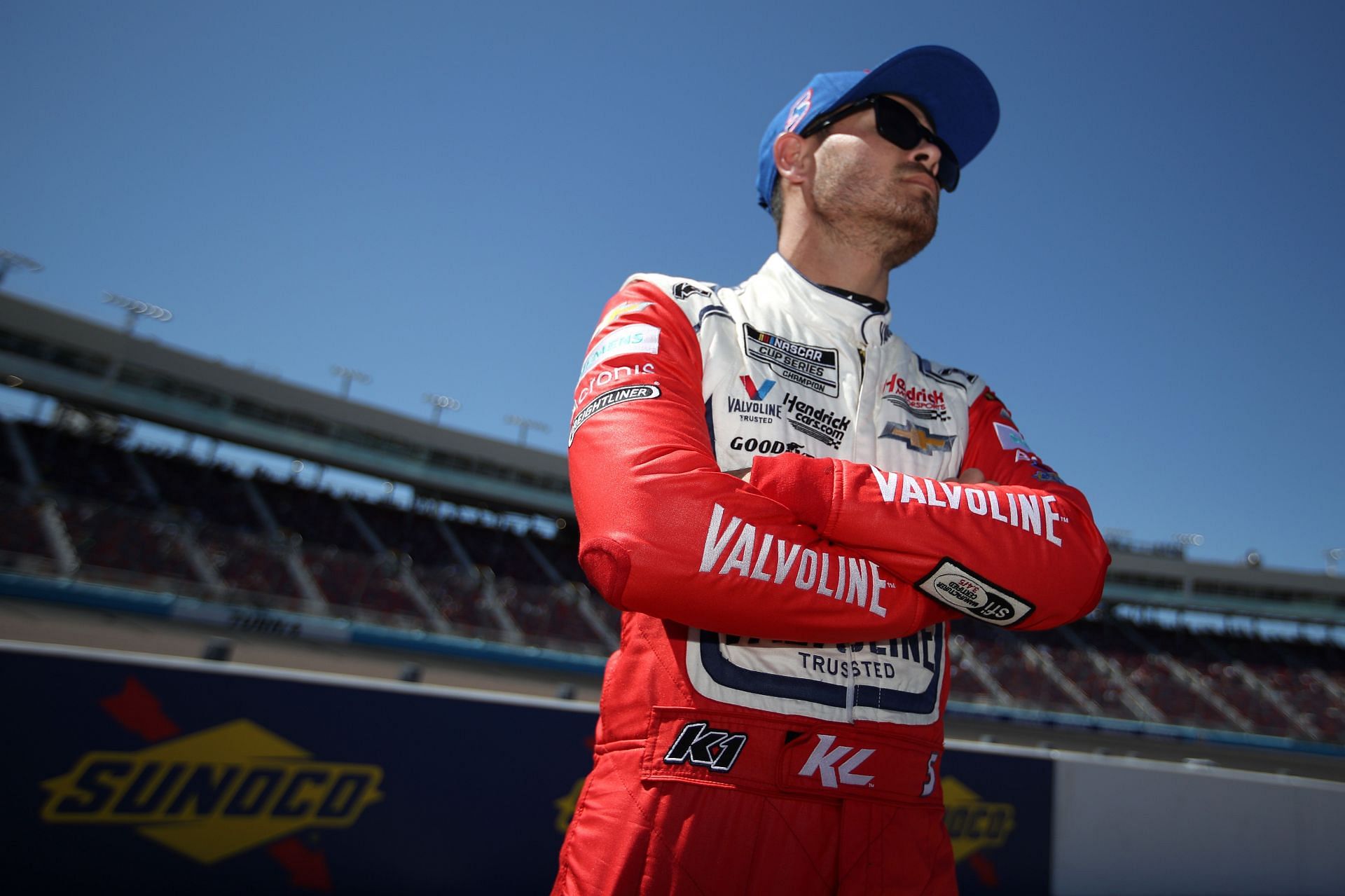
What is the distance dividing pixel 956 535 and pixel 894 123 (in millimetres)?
996

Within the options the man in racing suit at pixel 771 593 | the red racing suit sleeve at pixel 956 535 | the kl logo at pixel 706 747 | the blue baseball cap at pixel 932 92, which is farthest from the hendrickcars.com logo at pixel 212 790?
the blue baseball cap at pixel 932 92

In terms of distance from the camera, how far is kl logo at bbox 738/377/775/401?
137cm

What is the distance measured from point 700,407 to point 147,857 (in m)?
2.91

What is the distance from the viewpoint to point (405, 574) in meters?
21.2

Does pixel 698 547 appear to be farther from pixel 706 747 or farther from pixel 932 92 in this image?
pixel 932 92

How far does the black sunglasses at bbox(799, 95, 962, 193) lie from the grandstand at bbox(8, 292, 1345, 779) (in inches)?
506

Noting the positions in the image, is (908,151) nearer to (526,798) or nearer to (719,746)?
(719,746)

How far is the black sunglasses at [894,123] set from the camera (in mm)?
1602

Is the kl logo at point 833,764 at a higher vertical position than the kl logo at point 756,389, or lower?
lower

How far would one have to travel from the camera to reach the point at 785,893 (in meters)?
1.06

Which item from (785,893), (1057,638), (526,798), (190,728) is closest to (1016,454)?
(785,893)

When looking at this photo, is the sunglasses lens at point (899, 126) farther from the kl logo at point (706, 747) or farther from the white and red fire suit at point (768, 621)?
the kl logo at point (706, 747)

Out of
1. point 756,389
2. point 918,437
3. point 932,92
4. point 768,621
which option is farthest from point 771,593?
point 932,92

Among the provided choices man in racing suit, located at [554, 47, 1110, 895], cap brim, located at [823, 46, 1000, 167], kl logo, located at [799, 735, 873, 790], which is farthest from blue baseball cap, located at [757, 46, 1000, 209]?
kl logo, located at [799, 735, 873, 790]
